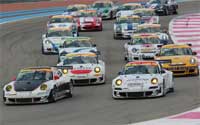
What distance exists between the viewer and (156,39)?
101ft

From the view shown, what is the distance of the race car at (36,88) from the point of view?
19.5m

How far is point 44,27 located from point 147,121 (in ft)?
112

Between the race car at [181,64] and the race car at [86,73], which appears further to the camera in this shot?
the race car at [181,64]

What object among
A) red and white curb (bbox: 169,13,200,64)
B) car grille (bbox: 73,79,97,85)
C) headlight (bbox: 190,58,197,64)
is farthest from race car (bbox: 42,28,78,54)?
headlight (bbox: 190,58,197,64)

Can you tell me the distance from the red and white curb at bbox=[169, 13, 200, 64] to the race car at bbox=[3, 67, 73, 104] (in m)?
12.1

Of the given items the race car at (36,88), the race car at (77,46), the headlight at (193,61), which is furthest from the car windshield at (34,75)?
the race car at (77,46)

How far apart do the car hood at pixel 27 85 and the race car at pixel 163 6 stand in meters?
33.9

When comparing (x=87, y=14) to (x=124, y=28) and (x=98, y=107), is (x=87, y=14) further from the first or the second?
(x=98, y=107)

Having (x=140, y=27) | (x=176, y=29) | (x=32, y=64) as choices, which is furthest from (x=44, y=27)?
(x=32, y=64)

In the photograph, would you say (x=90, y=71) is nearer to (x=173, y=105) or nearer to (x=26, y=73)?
(x=26, y=73)

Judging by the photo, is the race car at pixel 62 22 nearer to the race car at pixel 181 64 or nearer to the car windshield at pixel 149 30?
the car windshield at pixel 149 30

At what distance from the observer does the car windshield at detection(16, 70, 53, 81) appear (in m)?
20.6

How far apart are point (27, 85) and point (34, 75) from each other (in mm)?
1036

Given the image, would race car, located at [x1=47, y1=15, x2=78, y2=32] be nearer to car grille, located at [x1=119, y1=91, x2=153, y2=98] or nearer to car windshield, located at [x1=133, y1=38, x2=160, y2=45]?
car windshield, located at [x1=133, y1=38, x2=160, y2=45]
